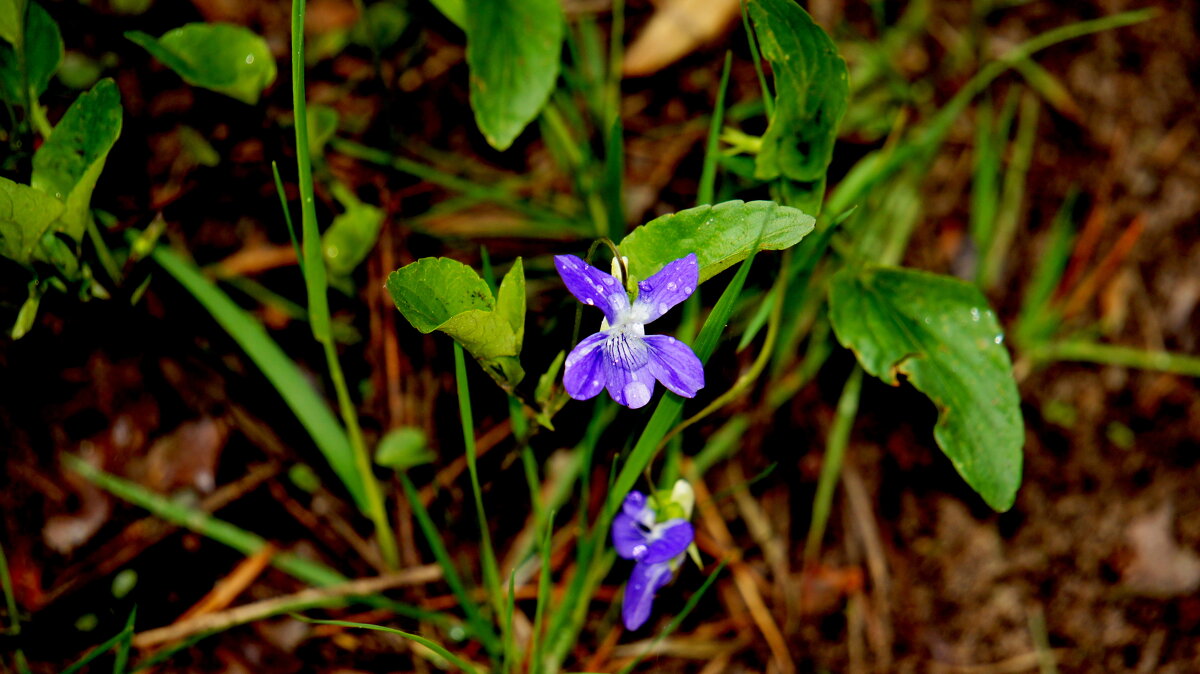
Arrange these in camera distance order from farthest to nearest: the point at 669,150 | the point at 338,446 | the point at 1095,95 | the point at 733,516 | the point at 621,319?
the point at 1095,95, the point at 669,150, the point at 733,516, the point at 338,446, the point at 621,319

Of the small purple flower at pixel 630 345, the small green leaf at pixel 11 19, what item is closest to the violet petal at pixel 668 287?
the small purple flower at pixel 630 345

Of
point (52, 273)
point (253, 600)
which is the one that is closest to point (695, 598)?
point (253, 600)

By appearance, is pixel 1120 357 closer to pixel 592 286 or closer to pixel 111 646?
pixel 592 286

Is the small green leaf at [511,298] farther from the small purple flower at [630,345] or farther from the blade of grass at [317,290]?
the blade of grass at [317,290]

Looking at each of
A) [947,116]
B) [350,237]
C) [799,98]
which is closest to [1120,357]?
[947,116]

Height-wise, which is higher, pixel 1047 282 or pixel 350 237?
pixel 350 237

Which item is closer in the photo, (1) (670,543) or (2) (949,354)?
(1) (670,543)

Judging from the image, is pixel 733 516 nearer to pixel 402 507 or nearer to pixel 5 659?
pixel 402 507
